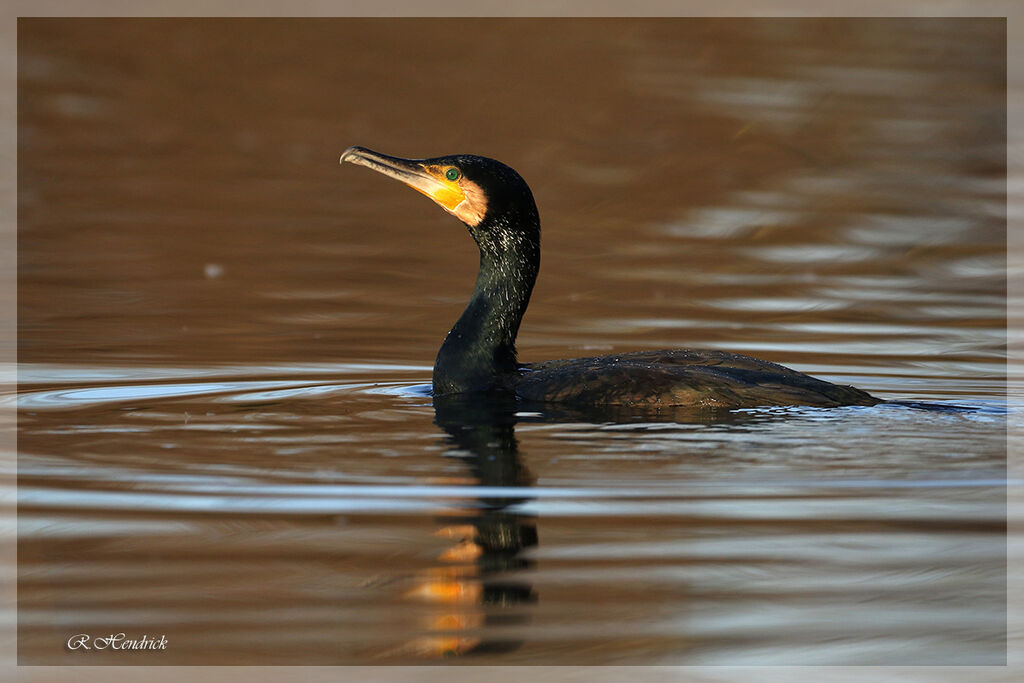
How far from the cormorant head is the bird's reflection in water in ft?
5.15

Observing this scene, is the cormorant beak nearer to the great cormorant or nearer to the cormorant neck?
the great cormorant

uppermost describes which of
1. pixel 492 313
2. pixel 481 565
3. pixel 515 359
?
pixel 492 313

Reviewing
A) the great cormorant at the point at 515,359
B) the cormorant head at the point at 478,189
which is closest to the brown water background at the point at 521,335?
the great cormorant at the point at 515,359

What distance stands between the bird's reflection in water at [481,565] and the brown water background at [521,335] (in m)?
0.02

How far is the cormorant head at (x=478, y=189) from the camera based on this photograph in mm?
7137

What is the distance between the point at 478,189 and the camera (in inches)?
282

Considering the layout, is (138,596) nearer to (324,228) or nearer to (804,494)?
(804,494)

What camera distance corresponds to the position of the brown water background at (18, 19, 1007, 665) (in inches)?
161

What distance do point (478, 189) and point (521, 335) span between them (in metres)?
2.40
